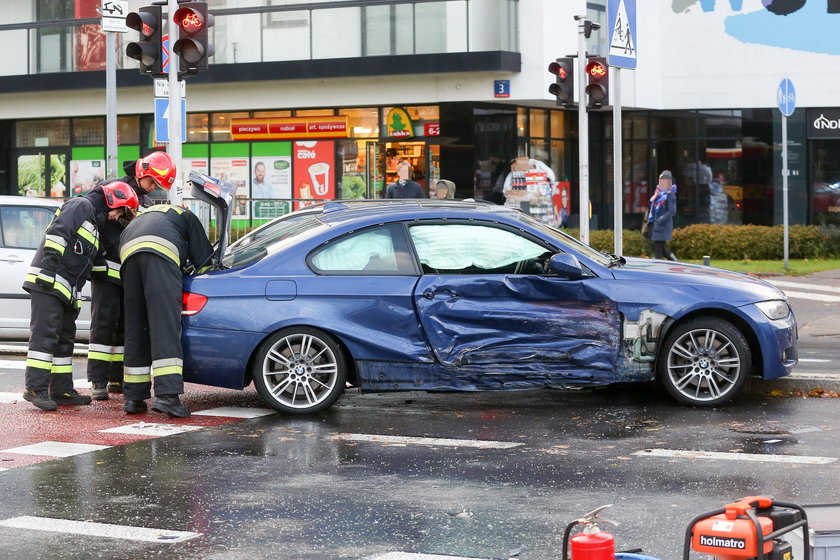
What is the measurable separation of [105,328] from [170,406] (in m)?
1.11

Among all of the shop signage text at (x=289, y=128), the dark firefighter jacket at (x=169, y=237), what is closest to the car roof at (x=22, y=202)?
the dark firefighter jacket at (x=169, y=237)

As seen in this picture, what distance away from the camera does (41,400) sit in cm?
972

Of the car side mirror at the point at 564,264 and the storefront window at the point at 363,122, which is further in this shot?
the storefront window at the point at 363,122

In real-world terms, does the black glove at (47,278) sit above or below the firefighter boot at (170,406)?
above

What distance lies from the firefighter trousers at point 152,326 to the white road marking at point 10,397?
1283mm

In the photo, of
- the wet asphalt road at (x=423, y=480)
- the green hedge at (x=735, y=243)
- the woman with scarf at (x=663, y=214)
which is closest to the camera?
the wet asphalt road at (x=423, y=480)

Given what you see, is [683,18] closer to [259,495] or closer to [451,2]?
[451,2]

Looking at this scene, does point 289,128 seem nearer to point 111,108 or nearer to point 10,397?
point 111,108

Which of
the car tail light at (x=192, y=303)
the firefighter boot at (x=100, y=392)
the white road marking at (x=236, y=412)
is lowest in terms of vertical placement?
the white road marking at (x=236, y=412)

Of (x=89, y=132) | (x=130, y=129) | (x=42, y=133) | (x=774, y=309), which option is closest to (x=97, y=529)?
(x=774, y=309)

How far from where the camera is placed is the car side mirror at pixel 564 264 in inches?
360

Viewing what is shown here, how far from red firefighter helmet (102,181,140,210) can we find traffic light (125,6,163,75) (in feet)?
14.1

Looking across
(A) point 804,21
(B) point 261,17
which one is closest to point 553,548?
(B) point 261,17

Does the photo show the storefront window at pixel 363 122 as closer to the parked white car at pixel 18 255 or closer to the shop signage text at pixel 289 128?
the shop signage text at pixel 289 128
